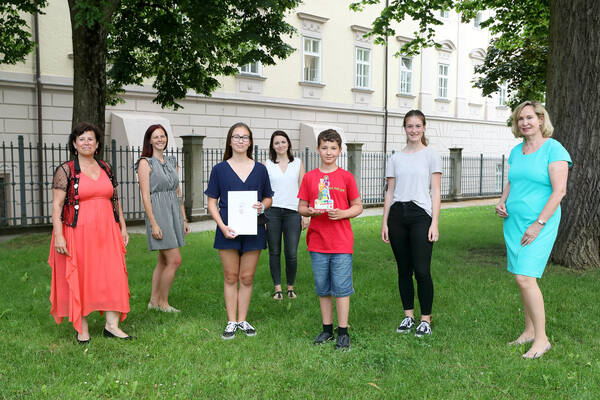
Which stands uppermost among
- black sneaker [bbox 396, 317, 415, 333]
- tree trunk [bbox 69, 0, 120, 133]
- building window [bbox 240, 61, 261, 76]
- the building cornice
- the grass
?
the building cornice

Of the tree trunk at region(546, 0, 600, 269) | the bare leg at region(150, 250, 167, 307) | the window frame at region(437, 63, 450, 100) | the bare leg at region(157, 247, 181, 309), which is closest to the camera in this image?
the bare leg at region(157, 247, 181, 309)

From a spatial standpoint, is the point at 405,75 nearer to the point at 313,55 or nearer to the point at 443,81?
the point at 443,81

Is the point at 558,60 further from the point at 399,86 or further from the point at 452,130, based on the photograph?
the point at 452,130

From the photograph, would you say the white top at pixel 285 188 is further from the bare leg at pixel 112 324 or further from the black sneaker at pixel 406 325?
the bare leg at pixel 112 324

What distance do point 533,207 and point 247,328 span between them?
2.66 metres

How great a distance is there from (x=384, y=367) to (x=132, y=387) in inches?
72.6

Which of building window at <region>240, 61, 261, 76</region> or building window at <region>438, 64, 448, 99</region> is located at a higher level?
building window at <region>438, 64, 448, 99</region>

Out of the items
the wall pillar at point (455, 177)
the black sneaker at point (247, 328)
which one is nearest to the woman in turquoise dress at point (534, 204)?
the black sneaker at point (247, 328)

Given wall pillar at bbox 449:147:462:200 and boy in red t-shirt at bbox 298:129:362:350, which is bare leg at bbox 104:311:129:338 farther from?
wall pillar at bbox 449:147:462:200

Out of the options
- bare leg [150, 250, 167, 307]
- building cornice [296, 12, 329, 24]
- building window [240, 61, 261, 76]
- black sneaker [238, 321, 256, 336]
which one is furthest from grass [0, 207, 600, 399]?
building cornice [296, 12, 329, 24]

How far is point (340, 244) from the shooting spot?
443 centimetres

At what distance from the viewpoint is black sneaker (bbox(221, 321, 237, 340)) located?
4.76 metres

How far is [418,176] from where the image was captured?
15.4 feet

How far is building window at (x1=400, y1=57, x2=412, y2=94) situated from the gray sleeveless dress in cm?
2036
